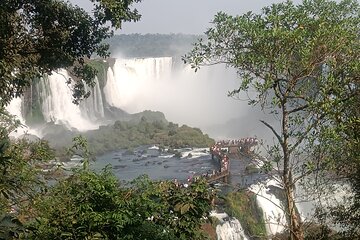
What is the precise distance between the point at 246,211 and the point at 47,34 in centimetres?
1389

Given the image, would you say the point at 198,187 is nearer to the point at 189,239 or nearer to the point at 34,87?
the point at 189,239

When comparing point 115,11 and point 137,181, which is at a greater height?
point 115,11

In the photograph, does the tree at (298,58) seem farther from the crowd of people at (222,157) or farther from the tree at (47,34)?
the crowd of people at (222,157)

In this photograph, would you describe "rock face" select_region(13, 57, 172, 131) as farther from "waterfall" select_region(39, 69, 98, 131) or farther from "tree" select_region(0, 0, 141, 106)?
"tree" select_region(0, 0, 141, 106)

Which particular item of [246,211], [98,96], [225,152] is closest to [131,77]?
[98,96]

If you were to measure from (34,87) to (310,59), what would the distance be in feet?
113

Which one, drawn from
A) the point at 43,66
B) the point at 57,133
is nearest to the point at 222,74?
the point at 57,133

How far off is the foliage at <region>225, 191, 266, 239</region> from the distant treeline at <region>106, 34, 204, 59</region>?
5991 centimetres

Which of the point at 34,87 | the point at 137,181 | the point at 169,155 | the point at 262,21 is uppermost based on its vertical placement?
the point at 262,21

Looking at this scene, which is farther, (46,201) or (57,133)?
(57,133)

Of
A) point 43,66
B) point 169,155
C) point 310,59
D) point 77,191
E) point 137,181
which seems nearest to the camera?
point 310,59

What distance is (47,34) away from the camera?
7133mm

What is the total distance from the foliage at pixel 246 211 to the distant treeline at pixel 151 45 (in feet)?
197

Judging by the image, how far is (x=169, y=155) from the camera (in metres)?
33.2
